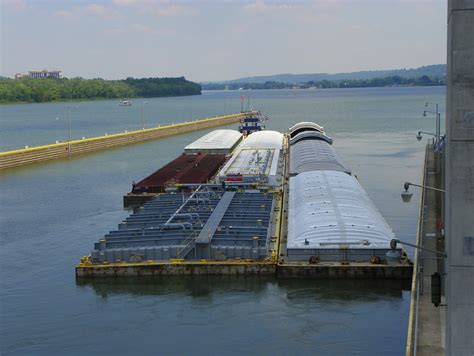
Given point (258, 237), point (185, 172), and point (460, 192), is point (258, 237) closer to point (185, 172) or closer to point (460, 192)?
point (460, 192)

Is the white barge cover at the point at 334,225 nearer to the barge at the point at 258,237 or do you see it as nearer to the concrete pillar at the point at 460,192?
the barge at the point at 258,237

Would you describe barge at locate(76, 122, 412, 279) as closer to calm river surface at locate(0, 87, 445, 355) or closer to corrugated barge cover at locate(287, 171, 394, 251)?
corrugated barge cover at locate(287, 171, 394, 251)

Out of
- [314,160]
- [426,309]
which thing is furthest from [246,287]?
[314,160]

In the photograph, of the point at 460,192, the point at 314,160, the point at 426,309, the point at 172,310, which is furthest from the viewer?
the point at 314,160

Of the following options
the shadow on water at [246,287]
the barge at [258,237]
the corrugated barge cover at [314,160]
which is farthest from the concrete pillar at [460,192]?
the corrugated barge cover at [314,160]

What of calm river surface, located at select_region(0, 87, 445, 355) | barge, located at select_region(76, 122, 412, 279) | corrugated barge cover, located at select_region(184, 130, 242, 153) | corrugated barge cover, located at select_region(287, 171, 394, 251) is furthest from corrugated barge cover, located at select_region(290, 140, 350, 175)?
corrugated barge cover, located at select_region(184, 130, 242, 153)

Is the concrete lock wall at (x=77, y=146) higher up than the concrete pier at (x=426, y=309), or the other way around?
the concrete lock wall at (x=77, y=146)
